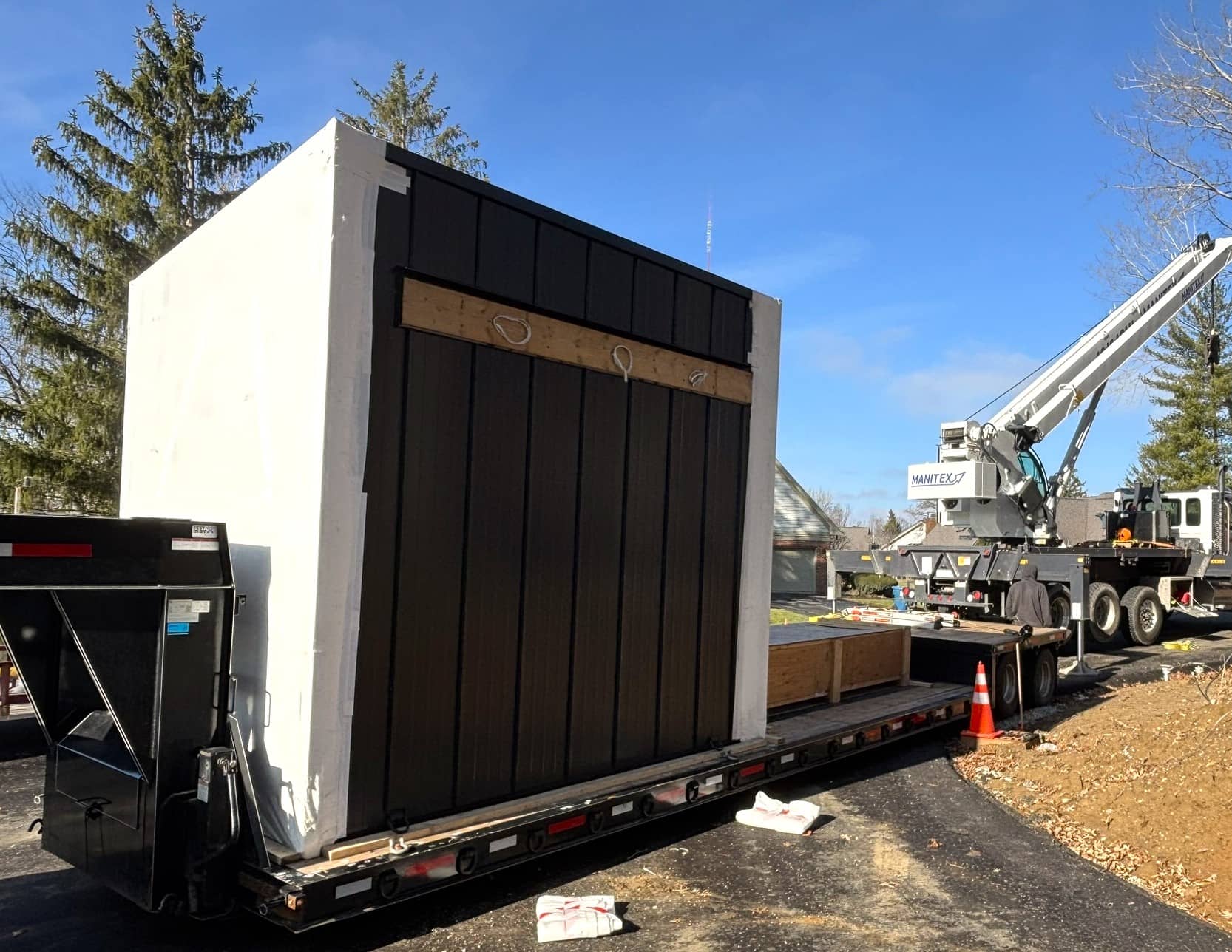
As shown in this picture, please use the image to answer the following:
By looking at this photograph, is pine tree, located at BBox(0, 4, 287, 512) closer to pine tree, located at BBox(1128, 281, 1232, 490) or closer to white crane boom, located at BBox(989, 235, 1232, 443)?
white crane boom, located at BBox(989, 235, 1232, 443)

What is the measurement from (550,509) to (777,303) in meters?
2.63

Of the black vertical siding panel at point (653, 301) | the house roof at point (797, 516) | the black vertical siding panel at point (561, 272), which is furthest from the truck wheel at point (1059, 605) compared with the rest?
the house roof at point (797, 516)

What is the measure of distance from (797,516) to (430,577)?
31.5 m

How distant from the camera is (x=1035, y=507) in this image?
53.8 feet

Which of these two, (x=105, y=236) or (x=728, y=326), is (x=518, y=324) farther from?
(x=105, y=236)

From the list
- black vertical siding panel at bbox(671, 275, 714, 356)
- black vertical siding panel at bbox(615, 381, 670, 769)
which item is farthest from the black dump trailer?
black vertical siding panel at bbox(671, 275, 714, 356)

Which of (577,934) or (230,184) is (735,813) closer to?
(577,934)

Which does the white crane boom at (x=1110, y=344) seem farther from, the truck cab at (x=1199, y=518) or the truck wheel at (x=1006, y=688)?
the truck wheel at (x=1006, y=688)

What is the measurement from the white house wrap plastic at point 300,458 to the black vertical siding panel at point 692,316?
2.08 metres

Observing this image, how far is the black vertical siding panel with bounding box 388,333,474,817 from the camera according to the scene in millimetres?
4492

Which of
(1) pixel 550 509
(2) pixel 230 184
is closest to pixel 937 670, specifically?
(1) pixel 550 509

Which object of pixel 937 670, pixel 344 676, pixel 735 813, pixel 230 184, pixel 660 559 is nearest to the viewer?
pixel 344 676

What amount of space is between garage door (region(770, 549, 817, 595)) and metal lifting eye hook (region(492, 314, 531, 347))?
1191 inches

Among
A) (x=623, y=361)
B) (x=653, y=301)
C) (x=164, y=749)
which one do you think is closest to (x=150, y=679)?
(x=164, y=749)
